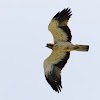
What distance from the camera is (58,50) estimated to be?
1319cm

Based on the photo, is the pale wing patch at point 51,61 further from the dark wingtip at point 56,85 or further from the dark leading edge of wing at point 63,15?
the dark leading edge of wing at point 63,15

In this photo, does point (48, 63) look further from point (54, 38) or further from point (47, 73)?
point (54, 38)

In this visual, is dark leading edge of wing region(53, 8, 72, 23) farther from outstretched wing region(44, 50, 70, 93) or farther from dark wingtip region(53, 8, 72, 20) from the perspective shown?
outstretched wing region(44, 50, 70, 93)

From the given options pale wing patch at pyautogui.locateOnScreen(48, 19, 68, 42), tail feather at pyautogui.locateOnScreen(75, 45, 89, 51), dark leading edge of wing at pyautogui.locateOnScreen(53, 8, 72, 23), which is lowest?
tail feather at pyautogui.locateOnScreen(75, 45, 89, 51)

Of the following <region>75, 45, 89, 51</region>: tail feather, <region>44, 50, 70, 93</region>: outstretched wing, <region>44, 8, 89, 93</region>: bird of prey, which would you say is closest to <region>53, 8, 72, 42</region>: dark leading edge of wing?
<region>44, 8, 89, 93</region>: bird of prey

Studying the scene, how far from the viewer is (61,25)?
1284 centimetres

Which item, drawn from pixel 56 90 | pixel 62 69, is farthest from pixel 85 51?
pixel 56 90

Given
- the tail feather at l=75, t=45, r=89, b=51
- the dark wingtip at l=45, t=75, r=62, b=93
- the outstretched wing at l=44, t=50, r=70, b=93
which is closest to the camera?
the tail feather at l=75, t=45, r=89, b=51

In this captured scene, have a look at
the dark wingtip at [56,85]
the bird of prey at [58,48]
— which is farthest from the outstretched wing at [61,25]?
the dark wingtip at [56,85]

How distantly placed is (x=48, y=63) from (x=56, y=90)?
150 cm

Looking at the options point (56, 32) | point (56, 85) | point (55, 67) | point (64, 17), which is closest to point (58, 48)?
point (56, 32)

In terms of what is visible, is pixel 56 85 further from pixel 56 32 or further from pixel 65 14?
pixel 65 14

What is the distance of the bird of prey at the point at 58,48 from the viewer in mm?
12828

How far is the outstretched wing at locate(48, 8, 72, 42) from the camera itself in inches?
504
